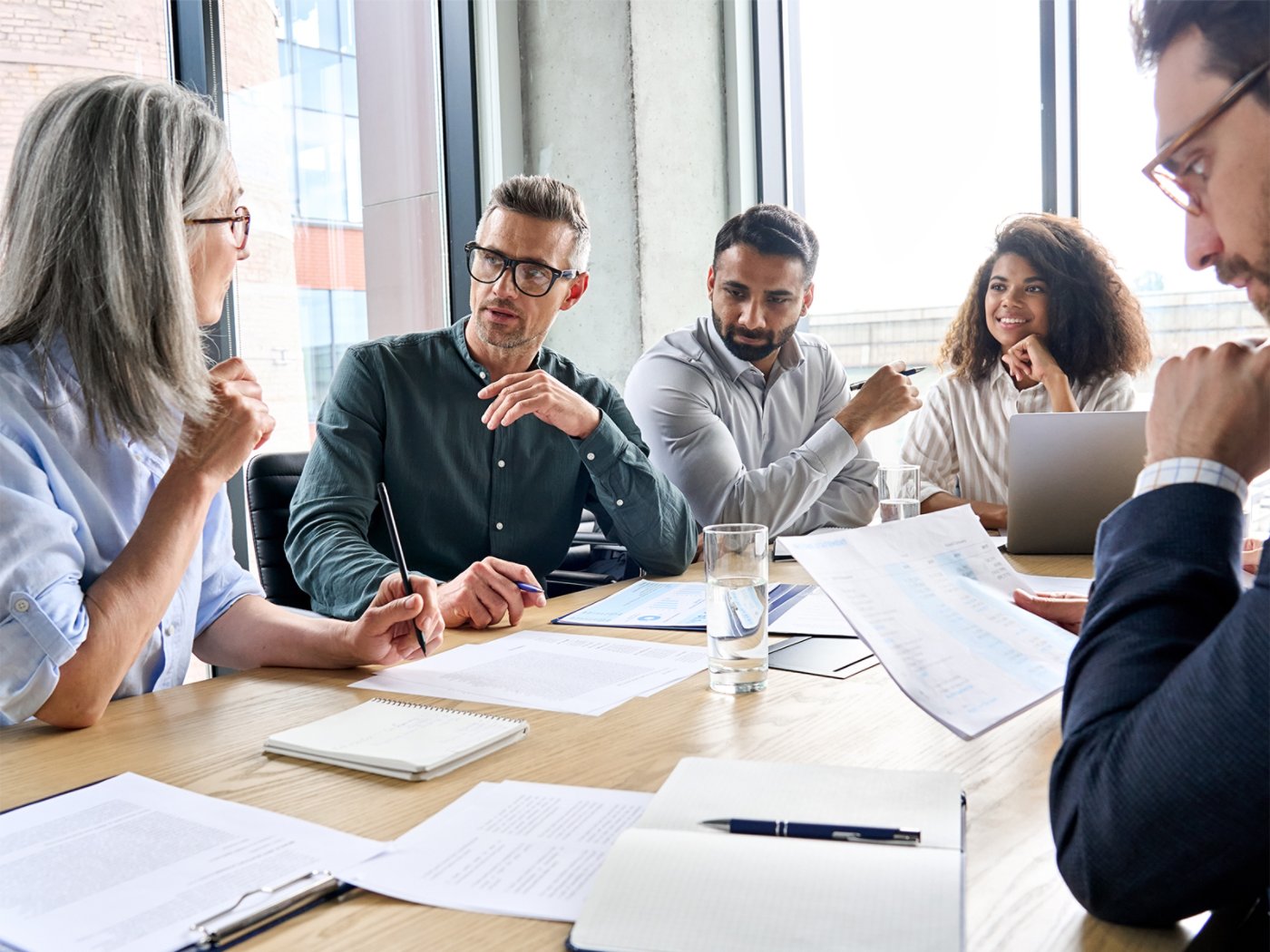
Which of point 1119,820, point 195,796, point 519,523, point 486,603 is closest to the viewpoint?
point 1119,820

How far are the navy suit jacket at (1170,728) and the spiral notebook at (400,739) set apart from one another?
1.61 ft

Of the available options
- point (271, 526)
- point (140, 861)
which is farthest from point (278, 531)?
point (140, 861)

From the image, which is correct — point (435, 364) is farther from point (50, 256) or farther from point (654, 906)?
point (654, 906)

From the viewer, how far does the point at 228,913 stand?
0.65 metres

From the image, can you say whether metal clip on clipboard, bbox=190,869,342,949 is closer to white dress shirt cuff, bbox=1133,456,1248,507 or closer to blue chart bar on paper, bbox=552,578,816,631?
white dress shirt cuff, bbox=1133,456,1248,507

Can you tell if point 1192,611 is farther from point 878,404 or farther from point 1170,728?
point 878,404

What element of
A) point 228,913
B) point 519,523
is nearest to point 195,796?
point 228,913

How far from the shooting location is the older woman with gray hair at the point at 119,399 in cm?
111

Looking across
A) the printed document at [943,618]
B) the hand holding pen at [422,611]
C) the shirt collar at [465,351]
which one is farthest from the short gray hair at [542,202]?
the printed document at [943,618]

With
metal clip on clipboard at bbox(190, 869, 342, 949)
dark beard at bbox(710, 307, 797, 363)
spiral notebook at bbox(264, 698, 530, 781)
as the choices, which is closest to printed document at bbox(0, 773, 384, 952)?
metal clip on clipboard at bbox(190, 869, 342, 949)

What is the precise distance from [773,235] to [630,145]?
1.26 m

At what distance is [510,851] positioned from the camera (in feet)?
2.41

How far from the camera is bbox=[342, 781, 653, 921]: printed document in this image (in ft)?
2.20

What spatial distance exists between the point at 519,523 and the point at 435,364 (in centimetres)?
37
